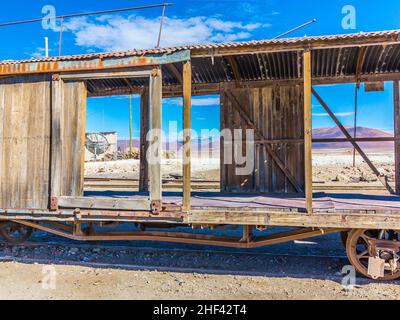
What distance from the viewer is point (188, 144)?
610cm

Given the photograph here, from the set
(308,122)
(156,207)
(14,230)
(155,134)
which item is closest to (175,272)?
(156,207)

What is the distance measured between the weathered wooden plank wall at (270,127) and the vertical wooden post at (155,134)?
3.28 meters

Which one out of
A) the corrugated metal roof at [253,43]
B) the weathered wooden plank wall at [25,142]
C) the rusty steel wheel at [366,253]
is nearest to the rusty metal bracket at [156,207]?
the weathered wooden plank wall at [25,142]

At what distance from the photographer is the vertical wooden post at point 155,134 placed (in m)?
6.27

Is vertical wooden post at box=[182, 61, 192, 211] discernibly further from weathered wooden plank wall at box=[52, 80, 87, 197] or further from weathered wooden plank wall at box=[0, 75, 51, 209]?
weathered wooden plank wall at box=[0, 75, 51, 209]

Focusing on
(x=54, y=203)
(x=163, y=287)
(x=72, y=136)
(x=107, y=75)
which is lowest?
(x=163, y=287)

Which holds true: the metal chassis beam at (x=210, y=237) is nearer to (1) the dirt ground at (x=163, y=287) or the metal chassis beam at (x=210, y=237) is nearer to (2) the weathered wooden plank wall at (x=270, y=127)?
(1) the dirt ground at (x=163, y=287)

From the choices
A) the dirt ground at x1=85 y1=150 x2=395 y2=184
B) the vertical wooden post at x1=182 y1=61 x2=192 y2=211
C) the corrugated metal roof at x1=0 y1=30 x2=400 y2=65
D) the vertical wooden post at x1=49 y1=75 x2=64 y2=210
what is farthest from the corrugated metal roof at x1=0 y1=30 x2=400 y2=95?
the dirt ground at x1=85 y1=150 x2=395 y2=184

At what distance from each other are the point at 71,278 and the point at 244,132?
17.6ft

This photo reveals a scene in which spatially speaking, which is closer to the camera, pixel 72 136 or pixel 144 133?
pixel 72 136

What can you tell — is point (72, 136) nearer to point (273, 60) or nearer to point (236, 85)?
point (236, 85)

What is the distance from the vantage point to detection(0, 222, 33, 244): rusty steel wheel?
8.14m

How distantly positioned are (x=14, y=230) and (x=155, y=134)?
466 cm
